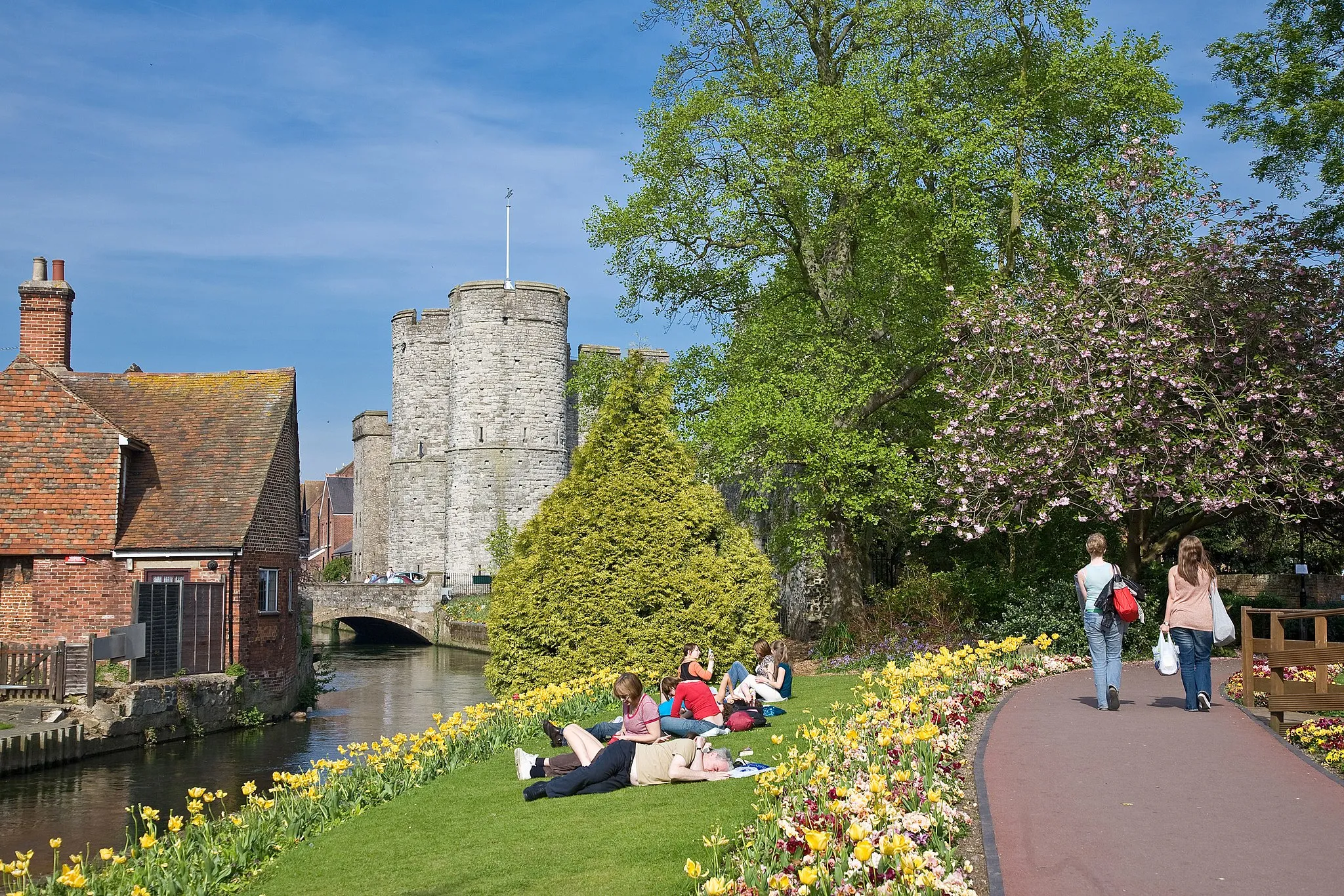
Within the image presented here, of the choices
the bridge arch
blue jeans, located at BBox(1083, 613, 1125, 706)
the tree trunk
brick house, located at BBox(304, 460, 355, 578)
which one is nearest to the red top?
blue jeans, located at BBox(1083, 613, 1125, 706)

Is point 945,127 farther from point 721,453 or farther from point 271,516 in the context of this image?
point 271,516

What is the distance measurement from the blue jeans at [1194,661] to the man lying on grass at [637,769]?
5.30 m

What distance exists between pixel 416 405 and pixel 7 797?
2125 inches

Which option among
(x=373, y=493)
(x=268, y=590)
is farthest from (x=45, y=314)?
(x=373, y=493)

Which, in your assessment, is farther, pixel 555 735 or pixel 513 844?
pixel 555 735

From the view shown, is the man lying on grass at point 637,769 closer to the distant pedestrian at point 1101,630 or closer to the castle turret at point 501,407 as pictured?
the distant pedestrian at point 1101,630

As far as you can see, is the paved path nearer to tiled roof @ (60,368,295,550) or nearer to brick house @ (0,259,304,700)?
brick house @ (0,259,304,700)

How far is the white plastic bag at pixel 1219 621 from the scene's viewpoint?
11.9m

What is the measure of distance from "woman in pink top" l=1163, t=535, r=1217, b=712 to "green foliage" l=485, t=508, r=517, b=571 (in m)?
42.4

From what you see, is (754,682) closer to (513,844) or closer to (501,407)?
(513,844)

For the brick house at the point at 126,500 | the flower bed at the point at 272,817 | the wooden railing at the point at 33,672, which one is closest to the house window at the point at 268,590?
the brick house at the point at 126,500

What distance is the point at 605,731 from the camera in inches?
482

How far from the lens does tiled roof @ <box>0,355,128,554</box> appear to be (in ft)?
78.9

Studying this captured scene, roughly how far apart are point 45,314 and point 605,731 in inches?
827
